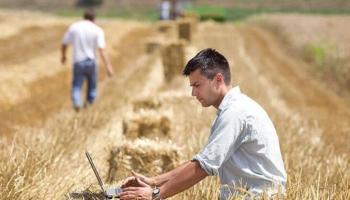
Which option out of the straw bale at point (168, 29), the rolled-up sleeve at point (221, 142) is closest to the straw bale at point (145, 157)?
the rolled-up sleeve at point (221, 142)

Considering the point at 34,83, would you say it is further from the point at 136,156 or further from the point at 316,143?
the point at 136,156

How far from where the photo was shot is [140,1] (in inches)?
4154

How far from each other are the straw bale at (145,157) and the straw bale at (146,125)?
4.06 feet

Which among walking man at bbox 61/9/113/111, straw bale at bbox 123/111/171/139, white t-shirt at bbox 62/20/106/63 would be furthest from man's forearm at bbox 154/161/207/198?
white t-shirt at bbox 62/20/106/63

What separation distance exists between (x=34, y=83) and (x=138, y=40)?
636 inches

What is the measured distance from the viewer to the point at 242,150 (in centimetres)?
391

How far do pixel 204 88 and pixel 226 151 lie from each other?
1.32ft

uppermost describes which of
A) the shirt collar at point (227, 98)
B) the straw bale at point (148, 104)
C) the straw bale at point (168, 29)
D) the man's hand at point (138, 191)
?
the shirt collar at point (227, 98)

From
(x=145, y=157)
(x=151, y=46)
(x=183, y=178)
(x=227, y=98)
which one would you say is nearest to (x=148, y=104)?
(x=145, y=157)

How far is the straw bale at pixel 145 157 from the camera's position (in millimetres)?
5199

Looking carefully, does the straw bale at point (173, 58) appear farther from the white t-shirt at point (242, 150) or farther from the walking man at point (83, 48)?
the white t-shirt at point (242, 150)

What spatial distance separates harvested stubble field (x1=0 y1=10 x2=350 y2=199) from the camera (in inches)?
190

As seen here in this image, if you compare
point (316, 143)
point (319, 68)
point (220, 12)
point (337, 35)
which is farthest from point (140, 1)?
point (316, 143)

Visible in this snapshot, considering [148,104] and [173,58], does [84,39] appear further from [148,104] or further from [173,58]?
[173,58]
